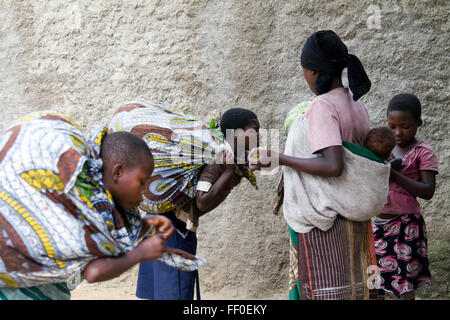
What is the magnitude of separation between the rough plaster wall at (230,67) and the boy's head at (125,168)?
2627 millimetres

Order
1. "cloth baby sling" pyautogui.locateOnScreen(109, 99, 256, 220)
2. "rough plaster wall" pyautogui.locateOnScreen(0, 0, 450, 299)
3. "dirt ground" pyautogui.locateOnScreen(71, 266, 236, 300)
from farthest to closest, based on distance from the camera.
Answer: "dirt ground" pyautogui.locateOnScreen(71, 266, 236, 300) → "rough plaster wall" pyautogui.locateOnScreen(0, 0, 450, 299) → "cloth baby sling" pyautogui.locateOnScreen(109, 99, 256, 220)

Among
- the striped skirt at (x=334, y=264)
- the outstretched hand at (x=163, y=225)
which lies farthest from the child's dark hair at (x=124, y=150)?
the striped skirt at (x=334, y=264)

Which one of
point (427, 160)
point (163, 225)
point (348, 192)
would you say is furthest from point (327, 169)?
point (427, 160)

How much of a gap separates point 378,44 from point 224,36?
136 cm

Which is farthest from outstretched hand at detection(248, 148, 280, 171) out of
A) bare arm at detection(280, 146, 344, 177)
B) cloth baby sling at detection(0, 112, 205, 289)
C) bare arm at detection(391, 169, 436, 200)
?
cloth baby sling at detection(0, 112, 205, 289)

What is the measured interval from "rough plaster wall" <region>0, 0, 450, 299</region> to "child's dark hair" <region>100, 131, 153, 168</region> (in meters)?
2.62

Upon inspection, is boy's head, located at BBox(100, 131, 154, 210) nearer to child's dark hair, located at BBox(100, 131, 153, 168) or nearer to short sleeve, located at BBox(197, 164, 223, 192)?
child's dark hair, located at BBox(100, 131, 153, 168)

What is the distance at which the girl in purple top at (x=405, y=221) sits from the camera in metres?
3.00

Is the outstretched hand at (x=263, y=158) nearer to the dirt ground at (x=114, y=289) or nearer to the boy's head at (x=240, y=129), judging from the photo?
the boy's head at (x=240, y=129)

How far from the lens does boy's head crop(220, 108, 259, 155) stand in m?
2.87

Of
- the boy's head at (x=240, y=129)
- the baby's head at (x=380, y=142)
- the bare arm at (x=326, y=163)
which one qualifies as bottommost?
the bare arm at (x=326, y=163)

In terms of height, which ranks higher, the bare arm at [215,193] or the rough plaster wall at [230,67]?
the rough plaster wall at [230,67]

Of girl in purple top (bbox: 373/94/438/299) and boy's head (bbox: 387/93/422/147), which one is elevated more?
boy's head (bbox: 387/93/422/147)

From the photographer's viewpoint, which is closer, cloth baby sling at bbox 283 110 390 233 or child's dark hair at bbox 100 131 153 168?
child's dark hair at bbox 100 131 153 168
